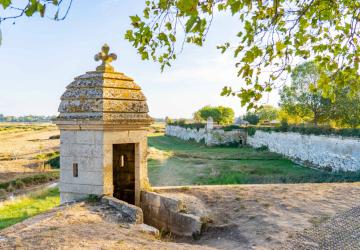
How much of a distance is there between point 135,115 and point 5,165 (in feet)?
78.5

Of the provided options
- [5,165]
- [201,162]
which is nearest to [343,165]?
[201,162]

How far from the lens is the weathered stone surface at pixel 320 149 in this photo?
711 inches

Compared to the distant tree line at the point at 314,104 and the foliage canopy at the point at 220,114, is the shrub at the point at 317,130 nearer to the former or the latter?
the distant tree line at the point at 314,104

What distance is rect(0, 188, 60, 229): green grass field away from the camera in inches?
374

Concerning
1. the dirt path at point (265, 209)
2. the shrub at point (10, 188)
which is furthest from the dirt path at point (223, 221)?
the shrub at point (10, 188)

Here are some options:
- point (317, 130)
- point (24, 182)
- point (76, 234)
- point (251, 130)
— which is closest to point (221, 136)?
point (251, 130)

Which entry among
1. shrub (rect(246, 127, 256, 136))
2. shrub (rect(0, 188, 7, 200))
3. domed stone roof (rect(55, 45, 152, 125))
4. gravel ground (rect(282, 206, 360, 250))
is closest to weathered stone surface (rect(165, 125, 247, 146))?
shrub (rect(246, 127, 256, 136))

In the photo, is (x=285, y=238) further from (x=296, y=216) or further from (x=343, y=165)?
(x=343, y=165)

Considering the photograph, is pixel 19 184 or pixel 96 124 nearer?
pixel 96 124

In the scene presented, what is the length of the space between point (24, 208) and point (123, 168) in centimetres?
413

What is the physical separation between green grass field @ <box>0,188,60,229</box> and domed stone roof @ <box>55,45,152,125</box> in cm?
386

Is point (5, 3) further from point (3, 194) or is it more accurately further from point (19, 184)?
point (19, 184)

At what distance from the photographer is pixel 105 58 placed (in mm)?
7516

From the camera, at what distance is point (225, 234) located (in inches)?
240
